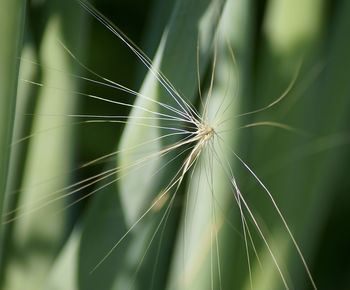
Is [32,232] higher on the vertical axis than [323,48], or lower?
lower

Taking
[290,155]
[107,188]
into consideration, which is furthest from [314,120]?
[107,188]

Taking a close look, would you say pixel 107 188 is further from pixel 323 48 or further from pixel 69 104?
pixel 323 48

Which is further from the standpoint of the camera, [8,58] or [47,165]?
[47,165]

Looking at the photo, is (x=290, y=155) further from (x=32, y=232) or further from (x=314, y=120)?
(x=32, y=232)

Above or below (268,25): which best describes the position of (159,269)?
below

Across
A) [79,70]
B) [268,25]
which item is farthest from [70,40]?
[268,25]

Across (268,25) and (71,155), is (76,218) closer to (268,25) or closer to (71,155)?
(71,155)
